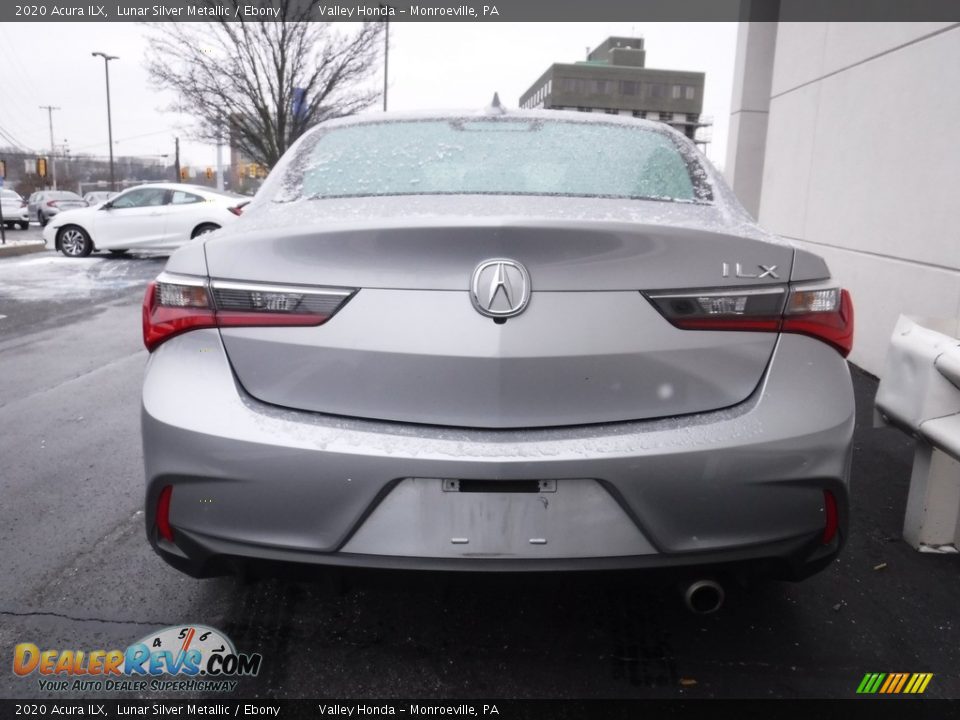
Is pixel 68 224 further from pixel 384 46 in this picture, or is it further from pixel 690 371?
pixel 690 371

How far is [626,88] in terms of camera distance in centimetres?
10269

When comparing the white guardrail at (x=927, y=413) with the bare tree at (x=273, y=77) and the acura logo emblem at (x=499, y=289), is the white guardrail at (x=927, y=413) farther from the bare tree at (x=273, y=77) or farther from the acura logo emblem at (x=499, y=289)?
the bare tree at (x=273, y=77)

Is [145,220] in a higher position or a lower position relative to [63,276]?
higher

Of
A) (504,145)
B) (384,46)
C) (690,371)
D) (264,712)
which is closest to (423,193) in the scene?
(504,145)

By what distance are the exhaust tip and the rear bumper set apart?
0.28 feet

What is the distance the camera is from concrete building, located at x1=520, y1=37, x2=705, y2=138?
9988 centimetres

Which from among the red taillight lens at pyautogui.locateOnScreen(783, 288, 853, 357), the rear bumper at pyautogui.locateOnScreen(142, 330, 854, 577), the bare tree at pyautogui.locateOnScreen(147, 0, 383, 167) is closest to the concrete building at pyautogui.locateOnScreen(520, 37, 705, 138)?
the bare tree at pyautogui.locateOnScreen(147, 0, 383, 167)

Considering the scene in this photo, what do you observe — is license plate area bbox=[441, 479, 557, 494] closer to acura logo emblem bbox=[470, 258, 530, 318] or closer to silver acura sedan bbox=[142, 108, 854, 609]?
silver acura sedan bbox=[142, 108, 854, 609]

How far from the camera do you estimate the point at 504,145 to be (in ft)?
9.04

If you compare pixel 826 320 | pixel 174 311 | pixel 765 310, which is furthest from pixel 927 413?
pixel 174 311

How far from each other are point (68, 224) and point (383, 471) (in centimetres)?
1767

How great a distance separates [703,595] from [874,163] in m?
5.45

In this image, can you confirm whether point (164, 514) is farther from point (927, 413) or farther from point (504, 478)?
point (927, 413)

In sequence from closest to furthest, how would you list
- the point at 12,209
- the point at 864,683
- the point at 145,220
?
the point at 864,683 < the point at 145,220 < the point at 12,209
